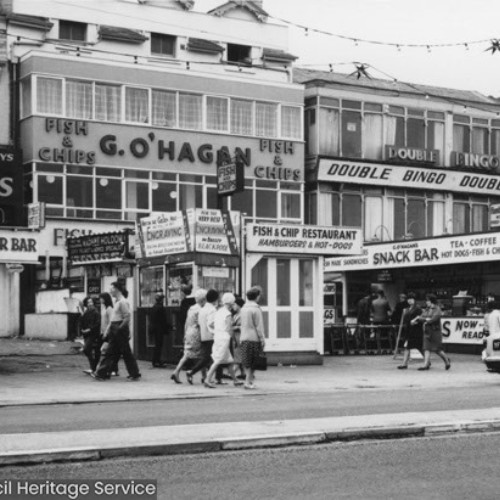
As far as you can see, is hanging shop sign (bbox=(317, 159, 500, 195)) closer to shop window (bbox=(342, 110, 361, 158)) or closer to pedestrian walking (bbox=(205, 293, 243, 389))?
shop window (bbox=(342, 110, 361, 158))

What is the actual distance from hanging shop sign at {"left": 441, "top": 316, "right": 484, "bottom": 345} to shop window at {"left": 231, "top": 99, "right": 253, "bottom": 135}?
1400 cm

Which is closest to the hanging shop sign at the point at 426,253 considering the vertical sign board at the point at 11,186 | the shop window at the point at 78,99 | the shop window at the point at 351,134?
the shop window at the point at 351,134

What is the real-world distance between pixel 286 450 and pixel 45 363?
16.0 metres

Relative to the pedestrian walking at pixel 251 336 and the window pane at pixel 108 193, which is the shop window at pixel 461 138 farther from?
the pedestrian walking at pixel 251 336

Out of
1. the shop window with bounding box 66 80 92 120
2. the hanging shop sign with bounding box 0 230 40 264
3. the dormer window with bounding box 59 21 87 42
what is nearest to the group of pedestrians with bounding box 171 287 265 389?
the hanging shop sign with bounding box 0 230 40 264

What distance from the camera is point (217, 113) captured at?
4425 centimetres

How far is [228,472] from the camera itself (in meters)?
10.4

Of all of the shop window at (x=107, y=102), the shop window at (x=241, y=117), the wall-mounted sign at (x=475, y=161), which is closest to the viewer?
the shop window at (x=107, y=102)

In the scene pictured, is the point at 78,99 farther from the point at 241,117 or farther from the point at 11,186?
the point at 241,117

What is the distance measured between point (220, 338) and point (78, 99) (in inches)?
861

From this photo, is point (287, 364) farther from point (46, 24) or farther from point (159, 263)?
point (46, 24)

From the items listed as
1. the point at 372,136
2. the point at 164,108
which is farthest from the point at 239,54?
the point at 372,136

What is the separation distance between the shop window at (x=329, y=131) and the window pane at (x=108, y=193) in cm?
892

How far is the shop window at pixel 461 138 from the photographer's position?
165 feet
